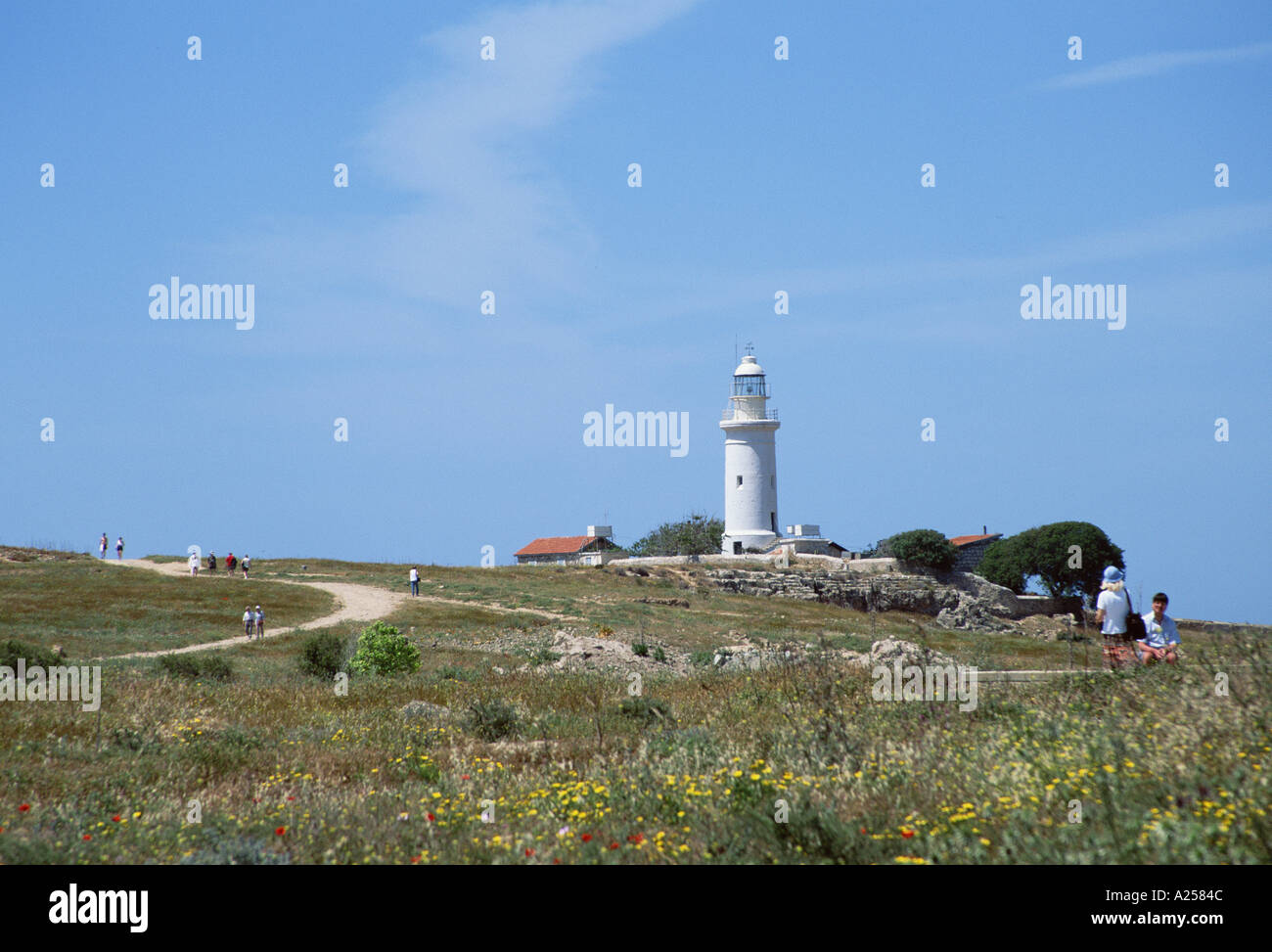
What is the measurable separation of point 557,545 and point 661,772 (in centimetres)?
8210

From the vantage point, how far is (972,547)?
275ft

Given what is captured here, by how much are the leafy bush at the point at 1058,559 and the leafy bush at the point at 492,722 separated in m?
70.4

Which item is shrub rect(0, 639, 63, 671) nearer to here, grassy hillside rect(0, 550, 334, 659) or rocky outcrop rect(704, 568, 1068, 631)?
grassy hillside rect(0, 550, 334, 659)

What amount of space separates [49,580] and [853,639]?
36.5m

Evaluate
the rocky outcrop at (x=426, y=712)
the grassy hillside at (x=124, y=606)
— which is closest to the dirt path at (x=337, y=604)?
the grassy hillside at (x=124, y=606)

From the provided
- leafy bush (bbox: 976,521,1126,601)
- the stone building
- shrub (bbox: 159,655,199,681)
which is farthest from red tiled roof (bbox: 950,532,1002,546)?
shrub (bbox: 159,655,199,681)

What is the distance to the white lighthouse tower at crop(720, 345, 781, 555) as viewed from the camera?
71750 millimetres

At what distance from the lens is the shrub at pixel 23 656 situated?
17.5m

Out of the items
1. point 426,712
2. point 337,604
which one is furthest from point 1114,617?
point 337,604

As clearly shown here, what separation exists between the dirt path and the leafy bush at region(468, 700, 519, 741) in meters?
18.7

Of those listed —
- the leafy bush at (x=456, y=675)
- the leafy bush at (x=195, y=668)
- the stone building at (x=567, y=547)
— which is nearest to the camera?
the leafy bush at (x=456, y=675)

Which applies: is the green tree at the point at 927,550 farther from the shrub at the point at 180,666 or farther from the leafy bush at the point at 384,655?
the shrub at the point at 180,666
